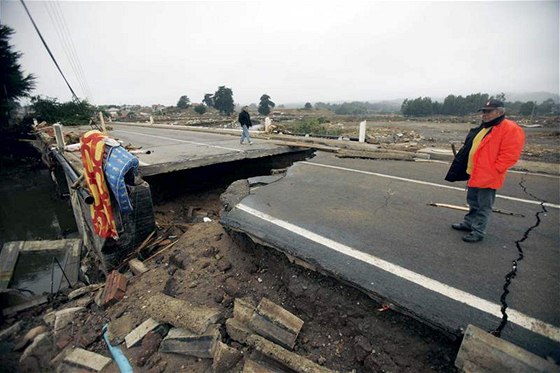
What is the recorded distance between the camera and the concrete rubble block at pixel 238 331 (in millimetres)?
2730

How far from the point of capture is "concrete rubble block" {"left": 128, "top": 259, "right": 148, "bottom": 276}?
4.73m

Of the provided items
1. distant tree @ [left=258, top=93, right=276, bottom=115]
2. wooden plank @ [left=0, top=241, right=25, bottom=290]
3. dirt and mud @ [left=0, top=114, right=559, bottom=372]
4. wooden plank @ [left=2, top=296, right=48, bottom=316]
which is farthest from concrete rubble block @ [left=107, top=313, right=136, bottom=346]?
distant tree @ [left=258, top=93, right=276, bottom=115]

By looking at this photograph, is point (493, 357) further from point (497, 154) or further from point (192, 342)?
point (192, 342)

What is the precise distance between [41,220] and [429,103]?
76595mm

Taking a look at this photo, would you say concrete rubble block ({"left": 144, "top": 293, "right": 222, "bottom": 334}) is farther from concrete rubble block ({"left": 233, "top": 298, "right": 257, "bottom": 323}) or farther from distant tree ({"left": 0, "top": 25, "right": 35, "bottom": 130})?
distant tree ({"left": 0, "top": 25, "right": 35, "bottom": 130})

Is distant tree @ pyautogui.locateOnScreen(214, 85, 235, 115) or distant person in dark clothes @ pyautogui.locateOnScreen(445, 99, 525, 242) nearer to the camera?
distant person in dark clothes @ pyautogui.locateOnScreen(445, 99, 525, 242)

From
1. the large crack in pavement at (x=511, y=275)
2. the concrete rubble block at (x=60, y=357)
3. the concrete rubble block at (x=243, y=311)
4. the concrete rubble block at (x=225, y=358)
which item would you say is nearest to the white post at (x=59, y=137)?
the concrete rubble block at (x=60, y=357)

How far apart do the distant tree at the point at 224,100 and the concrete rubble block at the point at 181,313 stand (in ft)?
198

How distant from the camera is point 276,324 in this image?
2.69 metres

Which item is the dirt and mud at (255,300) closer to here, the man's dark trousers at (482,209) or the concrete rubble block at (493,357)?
the concrete rubble block at (493,357)

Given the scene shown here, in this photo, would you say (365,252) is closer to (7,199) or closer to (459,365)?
(459,365)

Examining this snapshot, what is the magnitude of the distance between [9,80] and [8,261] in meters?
29.2

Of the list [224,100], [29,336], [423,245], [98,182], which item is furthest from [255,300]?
[224,100]

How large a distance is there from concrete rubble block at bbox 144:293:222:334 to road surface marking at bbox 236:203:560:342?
1512 millimetres
